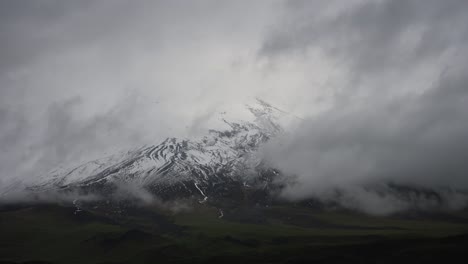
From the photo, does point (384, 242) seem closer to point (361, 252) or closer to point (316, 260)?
point (361, 252)

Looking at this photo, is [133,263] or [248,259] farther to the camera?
[133,263]

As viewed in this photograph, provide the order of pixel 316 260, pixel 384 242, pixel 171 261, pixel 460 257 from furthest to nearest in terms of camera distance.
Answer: pixel 171 261
pixel 384 242
pixel 316 260
pixel 460 257

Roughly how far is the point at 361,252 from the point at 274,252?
36071 mm

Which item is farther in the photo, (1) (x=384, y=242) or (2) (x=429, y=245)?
(1) (x=384, y=242)

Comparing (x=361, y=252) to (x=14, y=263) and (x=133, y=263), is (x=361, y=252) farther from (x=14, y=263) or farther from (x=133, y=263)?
(x=14, y=263)

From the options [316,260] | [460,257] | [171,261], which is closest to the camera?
[460,257]

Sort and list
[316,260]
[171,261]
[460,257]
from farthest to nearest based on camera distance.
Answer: [171,261] < [316,260] < [460,257]

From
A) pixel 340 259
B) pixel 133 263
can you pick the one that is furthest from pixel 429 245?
pixel 133 263

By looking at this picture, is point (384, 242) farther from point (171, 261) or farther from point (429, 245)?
point (171, 261)

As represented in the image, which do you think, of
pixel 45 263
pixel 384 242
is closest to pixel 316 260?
pixel 384 242

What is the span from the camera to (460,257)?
509 feet

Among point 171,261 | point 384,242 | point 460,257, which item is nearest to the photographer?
point 460,257

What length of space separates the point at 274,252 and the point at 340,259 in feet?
107

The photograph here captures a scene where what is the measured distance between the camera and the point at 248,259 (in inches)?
7323
